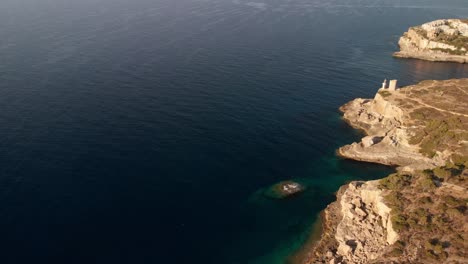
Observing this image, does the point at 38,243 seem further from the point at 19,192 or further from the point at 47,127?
the point at 47,127

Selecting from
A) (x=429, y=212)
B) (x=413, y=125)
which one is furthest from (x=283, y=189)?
(x=413, y=125)

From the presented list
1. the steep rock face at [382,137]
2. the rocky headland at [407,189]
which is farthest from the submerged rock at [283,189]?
the steep rock face at [382,137]

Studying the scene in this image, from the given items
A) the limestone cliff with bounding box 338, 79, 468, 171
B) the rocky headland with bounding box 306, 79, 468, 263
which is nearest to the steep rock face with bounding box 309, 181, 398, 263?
the rocky headland with bounding box 306, 79, 468, 263

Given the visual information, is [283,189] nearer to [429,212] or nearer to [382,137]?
[429,212]

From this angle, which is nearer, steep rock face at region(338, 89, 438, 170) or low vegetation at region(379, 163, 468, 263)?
low vegetation at region(379, 163, 468, 263)

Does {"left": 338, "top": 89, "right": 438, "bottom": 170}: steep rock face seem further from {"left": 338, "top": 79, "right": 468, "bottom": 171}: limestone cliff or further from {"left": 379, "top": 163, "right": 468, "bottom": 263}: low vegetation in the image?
{"left": 379, "top": 163, "right": 468, "bottom": 263}: low vegetation
